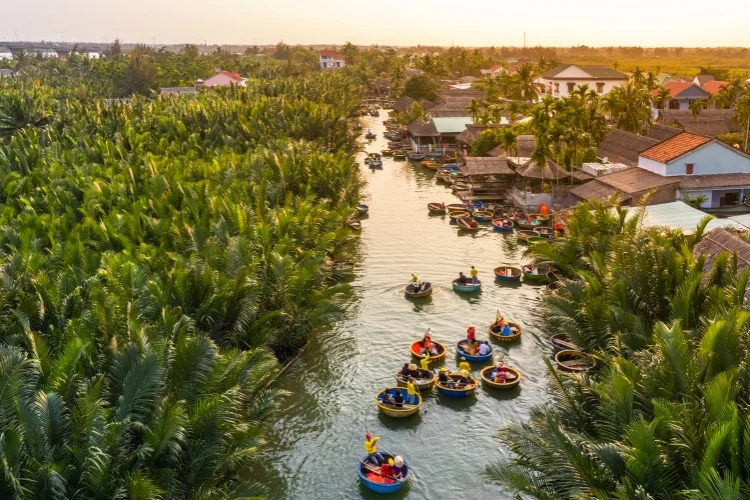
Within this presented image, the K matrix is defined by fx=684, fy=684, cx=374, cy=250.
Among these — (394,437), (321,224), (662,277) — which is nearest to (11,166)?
(321,224)

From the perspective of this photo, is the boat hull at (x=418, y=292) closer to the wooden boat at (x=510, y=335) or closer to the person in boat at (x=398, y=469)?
the wooden boat at (x=510, y=335)

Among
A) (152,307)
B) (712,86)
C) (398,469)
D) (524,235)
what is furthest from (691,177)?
(712,86)

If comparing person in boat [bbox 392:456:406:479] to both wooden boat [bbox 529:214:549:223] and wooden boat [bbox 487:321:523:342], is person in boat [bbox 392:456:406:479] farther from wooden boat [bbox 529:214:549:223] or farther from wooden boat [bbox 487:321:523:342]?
wooden boat [bbox 529:214:549:223]

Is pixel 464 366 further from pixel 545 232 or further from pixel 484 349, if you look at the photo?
pixel 545 232

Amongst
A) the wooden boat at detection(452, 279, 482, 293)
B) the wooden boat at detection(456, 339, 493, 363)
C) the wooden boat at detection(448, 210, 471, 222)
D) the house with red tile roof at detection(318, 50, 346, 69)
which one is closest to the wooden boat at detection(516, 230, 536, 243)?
the wooden boat at detection(448, 210, 471, 222)

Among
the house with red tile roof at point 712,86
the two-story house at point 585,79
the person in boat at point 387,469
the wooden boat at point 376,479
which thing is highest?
the two-story house at point 585,79

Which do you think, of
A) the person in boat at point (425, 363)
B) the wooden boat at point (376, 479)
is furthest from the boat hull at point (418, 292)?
the wooden boat at point (376, 479)
